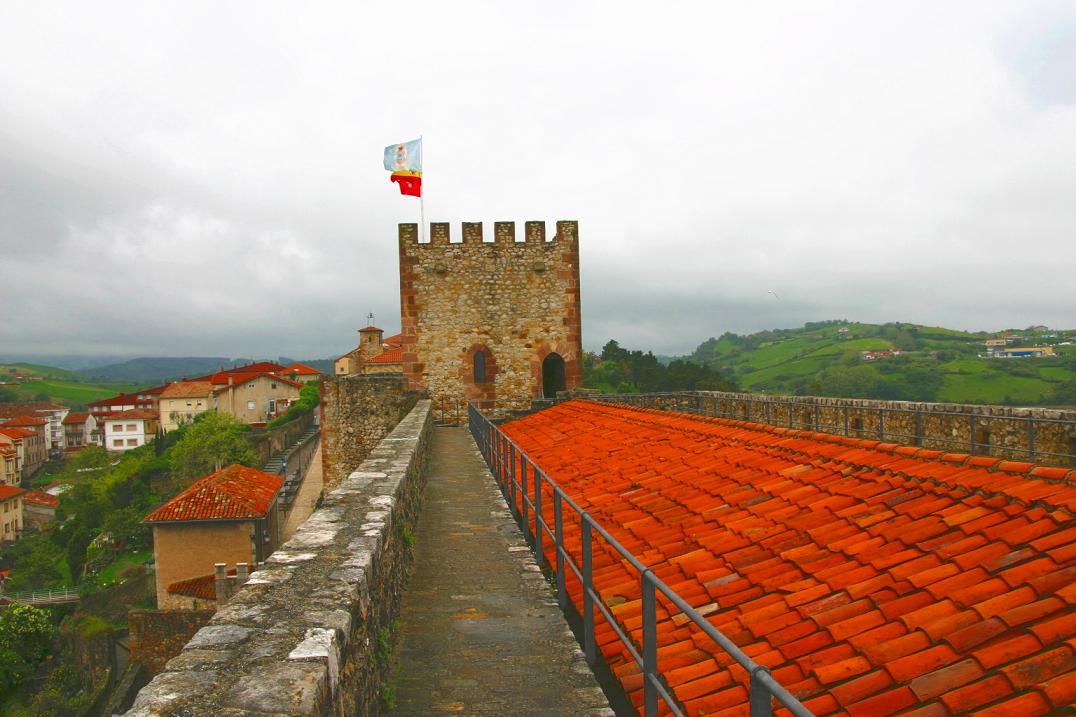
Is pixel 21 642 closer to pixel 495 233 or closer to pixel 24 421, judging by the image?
pixel 495 233

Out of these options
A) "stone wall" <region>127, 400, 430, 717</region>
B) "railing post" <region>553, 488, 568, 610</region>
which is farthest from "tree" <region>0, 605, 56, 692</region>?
Result: "railing post" <region>553, 488, 568, 610</region>

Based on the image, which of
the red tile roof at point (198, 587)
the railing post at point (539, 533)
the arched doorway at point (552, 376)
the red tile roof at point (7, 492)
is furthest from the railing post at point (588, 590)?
the red tile roof at point (7, 492)

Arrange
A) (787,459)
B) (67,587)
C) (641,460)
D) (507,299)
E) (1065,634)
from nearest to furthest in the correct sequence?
(1065,634)
(787,459)
(641,460)
(507,299)
(67,587)

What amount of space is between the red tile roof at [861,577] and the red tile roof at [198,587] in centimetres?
2239

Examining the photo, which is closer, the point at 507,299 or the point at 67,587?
the point at 507,299

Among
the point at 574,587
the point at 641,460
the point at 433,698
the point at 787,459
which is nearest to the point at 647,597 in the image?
the point at 433,698

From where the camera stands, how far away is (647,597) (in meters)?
2.68

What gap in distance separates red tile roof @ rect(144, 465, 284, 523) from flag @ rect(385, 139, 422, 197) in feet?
44.0

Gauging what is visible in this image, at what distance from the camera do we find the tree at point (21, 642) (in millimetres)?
34569

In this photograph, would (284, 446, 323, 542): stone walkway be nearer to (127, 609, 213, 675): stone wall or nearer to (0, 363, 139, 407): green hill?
(127, 609, 213, 675): stone wall

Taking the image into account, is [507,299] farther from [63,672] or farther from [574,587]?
[63,672]

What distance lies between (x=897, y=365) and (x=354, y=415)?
184 feet

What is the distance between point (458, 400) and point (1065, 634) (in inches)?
702

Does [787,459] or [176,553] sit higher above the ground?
[787,459]
